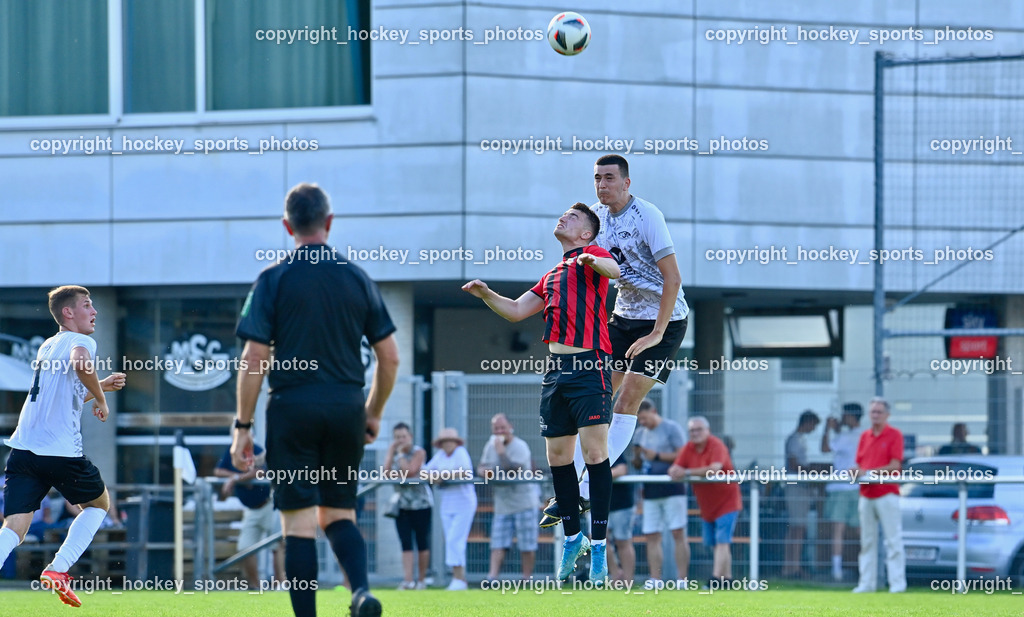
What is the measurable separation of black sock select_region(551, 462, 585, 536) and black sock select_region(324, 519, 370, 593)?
219cm

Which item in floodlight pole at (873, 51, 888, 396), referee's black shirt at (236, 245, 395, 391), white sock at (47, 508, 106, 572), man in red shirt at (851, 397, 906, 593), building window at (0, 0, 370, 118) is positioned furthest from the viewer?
building window at (0, 0, 370, 118)

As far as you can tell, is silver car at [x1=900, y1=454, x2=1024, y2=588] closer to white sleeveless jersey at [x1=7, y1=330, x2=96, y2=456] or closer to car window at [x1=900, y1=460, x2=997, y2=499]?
Answer: car window at [x1=900, y1=460, x2=997, y2=499]

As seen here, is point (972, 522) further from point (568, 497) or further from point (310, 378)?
point (310, 378)

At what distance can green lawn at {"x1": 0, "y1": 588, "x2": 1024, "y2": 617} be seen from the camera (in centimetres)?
953

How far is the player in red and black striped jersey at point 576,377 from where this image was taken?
26.9 ft

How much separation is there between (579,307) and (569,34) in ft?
11.5

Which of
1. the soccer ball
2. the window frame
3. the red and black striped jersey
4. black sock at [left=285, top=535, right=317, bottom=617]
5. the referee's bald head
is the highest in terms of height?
the window frame

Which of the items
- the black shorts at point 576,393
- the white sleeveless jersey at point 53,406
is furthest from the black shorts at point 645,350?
the white sleeveless jersey at point 53,406

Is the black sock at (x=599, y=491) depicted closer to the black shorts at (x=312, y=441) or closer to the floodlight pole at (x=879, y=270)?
the black shorts at (x=312, y=441)

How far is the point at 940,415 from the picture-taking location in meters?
16.1

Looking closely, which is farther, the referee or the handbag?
the handbag

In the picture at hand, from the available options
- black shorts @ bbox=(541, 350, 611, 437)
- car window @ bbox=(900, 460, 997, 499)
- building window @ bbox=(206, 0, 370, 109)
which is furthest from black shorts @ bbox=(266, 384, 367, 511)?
building window @ bbox=(206, 0, 370, 109)

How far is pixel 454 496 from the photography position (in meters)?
15.1

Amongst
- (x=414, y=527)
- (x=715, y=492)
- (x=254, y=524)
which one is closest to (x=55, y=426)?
(x=414, y=527)
